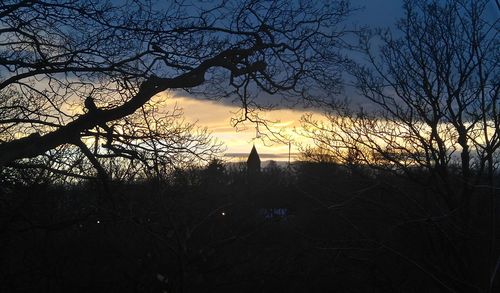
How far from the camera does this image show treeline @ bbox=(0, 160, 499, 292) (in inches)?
335

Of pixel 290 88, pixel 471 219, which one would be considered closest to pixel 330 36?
pixel 290 88

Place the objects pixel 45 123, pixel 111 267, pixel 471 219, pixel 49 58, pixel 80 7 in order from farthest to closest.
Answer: pixel 111 267 → pixel 471 219 → pixel 45 123 → pixel 49 58 → pixel 80 7

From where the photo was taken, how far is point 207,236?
40.4 ft

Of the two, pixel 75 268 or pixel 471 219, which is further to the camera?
pixel 75 268

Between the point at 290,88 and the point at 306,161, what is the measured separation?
7.84 m

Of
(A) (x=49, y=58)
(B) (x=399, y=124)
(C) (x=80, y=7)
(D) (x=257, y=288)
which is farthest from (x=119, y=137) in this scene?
(D) (x=257, y=288)

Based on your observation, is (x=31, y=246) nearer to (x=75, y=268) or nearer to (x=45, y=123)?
(x=75, y=268)

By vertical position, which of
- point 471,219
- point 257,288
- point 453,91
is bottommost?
point 257,288

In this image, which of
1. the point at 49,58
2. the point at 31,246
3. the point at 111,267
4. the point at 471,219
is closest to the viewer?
the point at 49,58

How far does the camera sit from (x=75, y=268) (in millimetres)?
14352

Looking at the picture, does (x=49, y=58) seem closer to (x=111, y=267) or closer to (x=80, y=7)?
(x=80, y=7)

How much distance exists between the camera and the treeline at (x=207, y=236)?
8.52 metres

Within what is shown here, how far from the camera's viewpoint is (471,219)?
10461 millimetres

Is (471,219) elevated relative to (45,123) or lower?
lower
